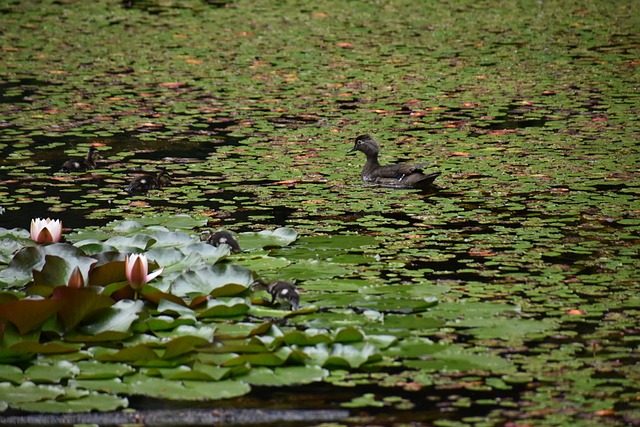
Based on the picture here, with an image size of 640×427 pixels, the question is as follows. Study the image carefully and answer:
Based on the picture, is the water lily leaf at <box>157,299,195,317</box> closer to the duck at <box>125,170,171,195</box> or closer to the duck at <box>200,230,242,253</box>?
the duck at <box>200,230,242,253</box>

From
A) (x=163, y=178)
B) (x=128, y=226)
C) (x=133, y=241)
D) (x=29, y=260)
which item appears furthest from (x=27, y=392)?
(x=163, y=178)

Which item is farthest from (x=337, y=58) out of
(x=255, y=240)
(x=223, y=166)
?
(x=255, y=240)

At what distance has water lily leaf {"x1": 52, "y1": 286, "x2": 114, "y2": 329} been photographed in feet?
16.8

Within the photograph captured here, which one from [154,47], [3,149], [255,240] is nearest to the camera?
[255,240]

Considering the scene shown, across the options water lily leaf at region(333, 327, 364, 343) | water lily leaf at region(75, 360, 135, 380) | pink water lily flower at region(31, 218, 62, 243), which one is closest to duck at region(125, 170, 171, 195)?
pink water lily flower at region(31, 218, 62, 243)

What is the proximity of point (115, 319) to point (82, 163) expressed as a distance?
369cm

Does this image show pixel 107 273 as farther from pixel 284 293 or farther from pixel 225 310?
pixel 284 293

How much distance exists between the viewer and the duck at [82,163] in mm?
8562

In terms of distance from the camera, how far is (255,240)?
6574 millimetres

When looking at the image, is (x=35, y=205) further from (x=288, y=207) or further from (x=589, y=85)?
(x=589, y=85)

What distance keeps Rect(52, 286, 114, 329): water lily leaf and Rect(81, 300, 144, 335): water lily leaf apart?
1.6 inches

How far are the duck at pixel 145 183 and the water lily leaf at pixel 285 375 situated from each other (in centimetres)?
347

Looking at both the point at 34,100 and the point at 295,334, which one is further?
the point at 34,100

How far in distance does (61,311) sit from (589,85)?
7.20 metres
